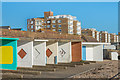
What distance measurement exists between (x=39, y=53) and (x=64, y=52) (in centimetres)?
555

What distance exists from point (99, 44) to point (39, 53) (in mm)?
13141

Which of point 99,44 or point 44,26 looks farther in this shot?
point 44,26

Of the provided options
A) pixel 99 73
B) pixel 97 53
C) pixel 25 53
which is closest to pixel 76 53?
pixel 97 53

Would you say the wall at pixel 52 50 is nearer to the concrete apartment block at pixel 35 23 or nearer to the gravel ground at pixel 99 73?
the gravel ground at pixel 99 73

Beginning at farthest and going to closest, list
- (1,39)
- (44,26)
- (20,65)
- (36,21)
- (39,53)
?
(36,21), (44,26), (39,53), (20,65), (1,39)

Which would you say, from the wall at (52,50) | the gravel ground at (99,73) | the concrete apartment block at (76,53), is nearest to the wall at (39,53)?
the wall at (52,50)

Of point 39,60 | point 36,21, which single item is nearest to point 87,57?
point 39,60

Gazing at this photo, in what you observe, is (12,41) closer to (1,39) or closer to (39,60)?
(1,39)

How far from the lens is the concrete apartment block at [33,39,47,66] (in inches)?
863

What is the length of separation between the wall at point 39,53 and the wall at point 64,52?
209 inches

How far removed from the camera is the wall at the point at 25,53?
795 inches

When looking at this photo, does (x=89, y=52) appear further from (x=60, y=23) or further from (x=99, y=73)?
(x=60, y=23)

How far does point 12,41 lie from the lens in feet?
57.6

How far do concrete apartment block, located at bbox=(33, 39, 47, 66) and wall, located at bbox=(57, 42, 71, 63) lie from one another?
5304 mm
